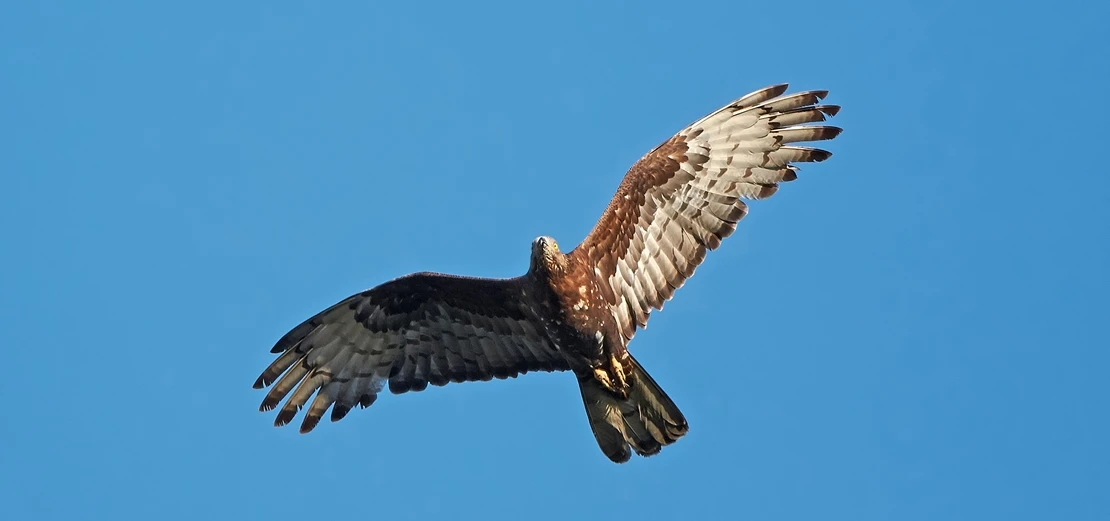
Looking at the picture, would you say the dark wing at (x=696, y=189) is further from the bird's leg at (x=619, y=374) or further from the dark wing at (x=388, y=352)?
the dark wing at (x=388, y=352)

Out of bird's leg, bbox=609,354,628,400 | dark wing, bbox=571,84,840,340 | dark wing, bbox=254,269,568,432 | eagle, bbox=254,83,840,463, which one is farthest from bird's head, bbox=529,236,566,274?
dark wing, bbox=254,269,568,432

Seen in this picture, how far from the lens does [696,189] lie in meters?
14.4

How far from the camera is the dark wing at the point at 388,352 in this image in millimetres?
14773

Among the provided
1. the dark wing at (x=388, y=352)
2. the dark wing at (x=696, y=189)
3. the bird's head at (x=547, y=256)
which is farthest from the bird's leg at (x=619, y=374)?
the bird's head at (x=547, y=256)

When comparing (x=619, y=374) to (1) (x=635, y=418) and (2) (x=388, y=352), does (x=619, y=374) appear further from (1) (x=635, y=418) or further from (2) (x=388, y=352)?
(2) (x=388, y=352)

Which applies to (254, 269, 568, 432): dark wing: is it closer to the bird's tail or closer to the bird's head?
the bird's tail

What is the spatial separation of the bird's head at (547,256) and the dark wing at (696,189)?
69 centimetres

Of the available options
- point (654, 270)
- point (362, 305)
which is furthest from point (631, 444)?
point (362, 305)

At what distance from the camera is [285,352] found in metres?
15.0

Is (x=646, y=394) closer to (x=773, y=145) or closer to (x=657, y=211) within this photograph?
(x=657, y=211)

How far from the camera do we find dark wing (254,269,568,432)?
1477 centimetres

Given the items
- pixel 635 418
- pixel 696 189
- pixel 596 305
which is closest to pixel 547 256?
pixel 596 305

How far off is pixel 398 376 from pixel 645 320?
8.79ft

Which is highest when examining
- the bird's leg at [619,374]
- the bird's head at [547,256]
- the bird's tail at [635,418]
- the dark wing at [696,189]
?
the dark wing at [696,189]
